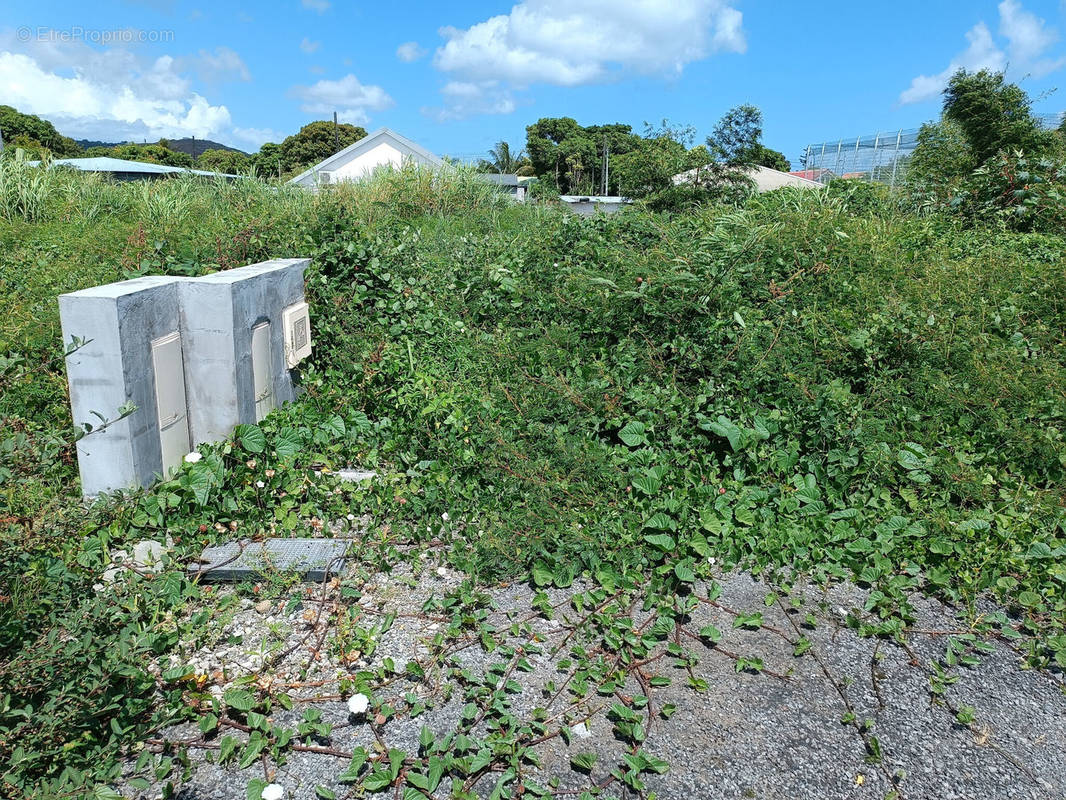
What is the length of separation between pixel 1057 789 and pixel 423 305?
4.27 meters

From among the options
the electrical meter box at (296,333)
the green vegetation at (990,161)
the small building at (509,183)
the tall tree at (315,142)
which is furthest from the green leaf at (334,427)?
the tall tree at (315,142)

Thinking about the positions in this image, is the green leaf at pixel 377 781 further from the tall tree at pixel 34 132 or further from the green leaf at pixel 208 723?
the tall tree at pixel 34 132

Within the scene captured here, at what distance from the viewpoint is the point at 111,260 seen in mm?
5090

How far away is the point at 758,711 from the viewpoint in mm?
2271

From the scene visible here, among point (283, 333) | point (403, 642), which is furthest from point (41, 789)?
point (283, 333)

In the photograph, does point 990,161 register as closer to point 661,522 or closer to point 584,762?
point 661,522

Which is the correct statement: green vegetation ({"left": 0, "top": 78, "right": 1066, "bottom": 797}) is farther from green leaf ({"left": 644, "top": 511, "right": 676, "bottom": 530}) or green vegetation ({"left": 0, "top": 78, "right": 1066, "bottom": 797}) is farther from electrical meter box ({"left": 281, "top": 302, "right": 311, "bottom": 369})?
electrical meter box ({"left": 281, "top": 302, "right": 311, "bottom": 369})

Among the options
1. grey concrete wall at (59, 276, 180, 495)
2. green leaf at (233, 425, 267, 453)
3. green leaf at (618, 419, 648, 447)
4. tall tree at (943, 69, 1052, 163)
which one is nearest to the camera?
grey concrete wall at (59, 276, 180, 495)

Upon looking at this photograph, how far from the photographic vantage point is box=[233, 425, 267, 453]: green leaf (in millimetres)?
3529

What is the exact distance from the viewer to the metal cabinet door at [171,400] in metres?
3.35

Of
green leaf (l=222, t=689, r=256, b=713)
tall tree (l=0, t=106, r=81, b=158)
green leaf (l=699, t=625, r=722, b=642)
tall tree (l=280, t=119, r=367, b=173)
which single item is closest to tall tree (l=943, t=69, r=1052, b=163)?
green leaf (l=699, t=625, r=722, b=642)

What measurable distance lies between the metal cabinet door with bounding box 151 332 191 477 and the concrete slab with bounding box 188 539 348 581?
63 centimetres

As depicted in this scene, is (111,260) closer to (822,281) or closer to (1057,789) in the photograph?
(822,281)

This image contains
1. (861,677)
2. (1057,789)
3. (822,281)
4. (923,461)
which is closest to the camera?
(1057,789)
